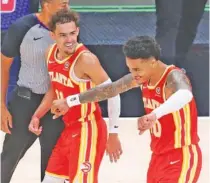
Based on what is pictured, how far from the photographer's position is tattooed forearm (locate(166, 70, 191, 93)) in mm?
3291

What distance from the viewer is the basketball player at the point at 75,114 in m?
Answer: 3.72

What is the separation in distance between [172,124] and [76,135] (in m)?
0.57

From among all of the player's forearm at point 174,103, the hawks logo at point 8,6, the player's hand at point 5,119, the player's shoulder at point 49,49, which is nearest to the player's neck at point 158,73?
the player's forearm at point 174,103

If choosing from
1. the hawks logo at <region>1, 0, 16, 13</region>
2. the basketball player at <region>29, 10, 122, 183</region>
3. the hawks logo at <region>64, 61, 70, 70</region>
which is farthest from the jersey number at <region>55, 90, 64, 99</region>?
the hawks logo at <region>1, 0, 16, 13</region>

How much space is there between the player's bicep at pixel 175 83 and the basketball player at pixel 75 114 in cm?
43

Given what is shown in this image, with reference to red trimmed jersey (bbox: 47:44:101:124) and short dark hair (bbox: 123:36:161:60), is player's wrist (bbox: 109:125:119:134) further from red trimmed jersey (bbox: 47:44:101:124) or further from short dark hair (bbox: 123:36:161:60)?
short dark hair (bbox: 123:36:161:60)

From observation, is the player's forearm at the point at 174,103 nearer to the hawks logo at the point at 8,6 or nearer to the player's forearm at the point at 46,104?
the player's forearm at the point at 46,104

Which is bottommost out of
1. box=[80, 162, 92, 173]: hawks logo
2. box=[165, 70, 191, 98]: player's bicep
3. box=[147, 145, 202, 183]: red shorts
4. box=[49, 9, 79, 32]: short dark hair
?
box=[80, 162, 92, 173]: hawks logo

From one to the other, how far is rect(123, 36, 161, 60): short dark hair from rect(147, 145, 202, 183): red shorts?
1.42ft

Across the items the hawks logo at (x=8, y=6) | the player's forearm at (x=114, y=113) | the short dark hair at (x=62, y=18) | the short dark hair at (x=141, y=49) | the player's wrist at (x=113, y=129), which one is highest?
the hawks logo at (x=8, y=6)

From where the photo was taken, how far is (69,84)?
148 inches

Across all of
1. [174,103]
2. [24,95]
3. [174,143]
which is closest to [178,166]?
[174,143]

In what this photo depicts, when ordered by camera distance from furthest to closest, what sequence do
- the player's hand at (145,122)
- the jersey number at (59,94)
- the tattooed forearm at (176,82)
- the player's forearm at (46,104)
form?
the player's forearm at (46,104) → the jersey number at (59,94) → the tattooed forearm at (176,82) → the player's hand at (145,122)

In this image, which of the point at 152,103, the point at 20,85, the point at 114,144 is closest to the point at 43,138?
the point at 20,85
